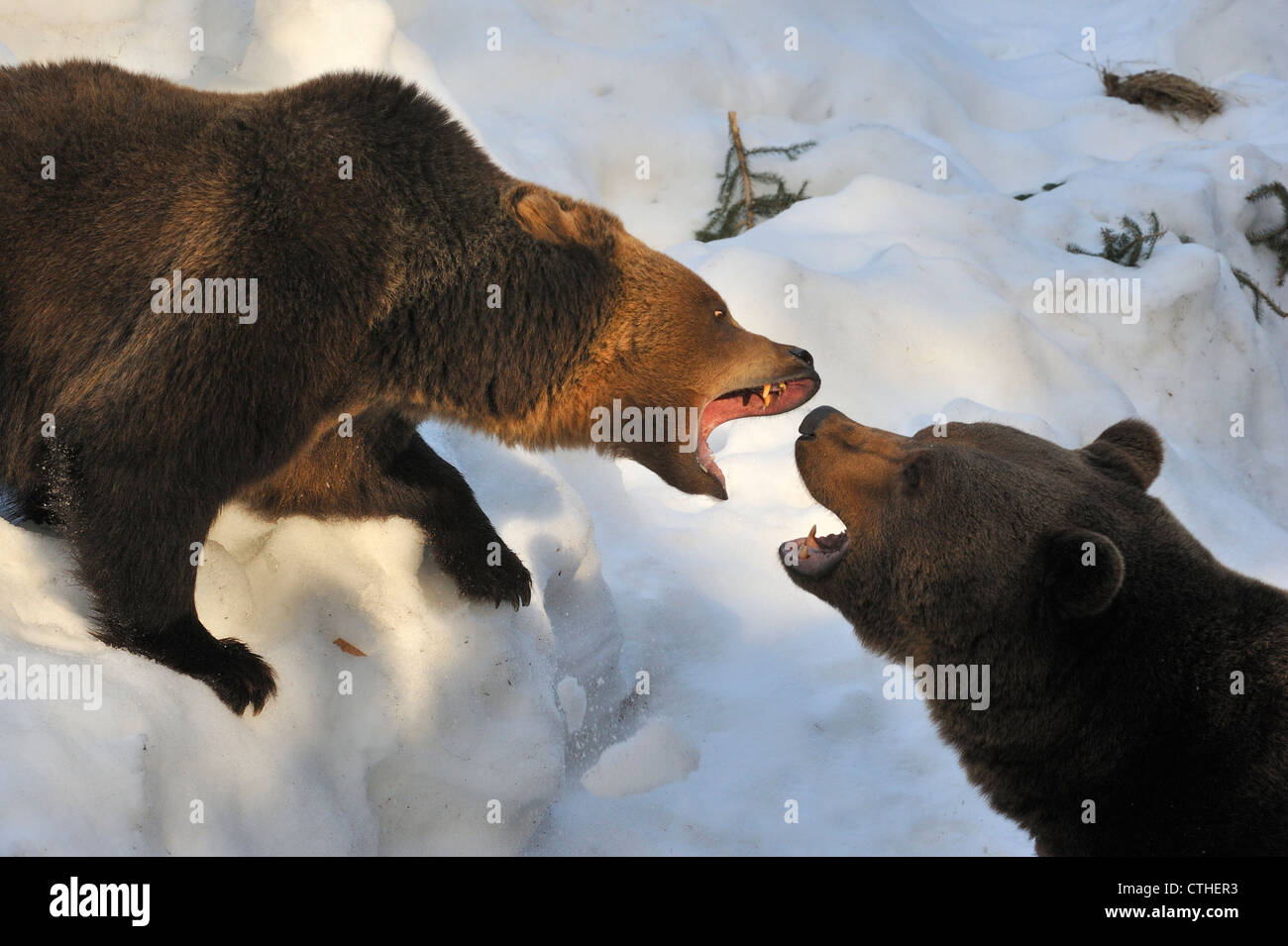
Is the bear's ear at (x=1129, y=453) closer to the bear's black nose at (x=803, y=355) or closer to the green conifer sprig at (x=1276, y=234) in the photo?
the bear's black nose at (x=803, y=355)

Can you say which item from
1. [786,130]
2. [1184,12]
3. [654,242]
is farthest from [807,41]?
[1184,12]

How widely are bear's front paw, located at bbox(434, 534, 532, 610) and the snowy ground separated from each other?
0.27 feet

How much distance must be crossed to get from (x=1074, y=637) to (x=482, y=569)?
2138 mm

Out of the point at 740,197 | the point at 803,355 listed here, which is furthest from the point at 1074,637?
the point at 740,197

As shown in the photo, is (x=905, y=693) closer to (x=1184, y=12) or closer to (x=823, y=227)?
(x=823, y=227)

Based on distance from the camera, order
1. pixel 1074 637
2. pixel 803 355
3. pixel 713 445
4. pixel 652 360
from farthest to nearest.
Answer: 1. pixel 713 445
2. pixel 803 355
3. pixel 652 360
4. pixel 1074 637

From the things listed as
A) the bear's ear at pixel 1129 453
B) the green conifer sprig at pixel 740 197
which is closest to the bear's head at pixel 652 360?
the bear's ear at pixel 1129 453

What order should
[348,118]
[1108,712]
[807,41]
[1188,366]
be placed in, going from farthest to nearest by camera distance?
[807,41]
[1188,366]
[348,118]
[1108,712]

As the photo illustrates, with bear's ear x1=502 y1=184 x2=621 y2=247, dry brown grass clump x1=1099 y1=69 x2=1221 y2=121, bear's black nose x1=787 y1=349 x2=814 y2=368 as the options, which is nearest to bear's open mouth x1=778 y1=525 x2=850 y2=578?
bear's black nose x1=787 y1=349 x2=814 y2=368

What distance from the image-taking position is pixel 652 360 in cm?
468

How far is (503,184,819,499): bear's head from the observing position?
184 inches

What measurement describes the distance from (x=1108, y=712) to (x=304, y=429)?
2.61 metres

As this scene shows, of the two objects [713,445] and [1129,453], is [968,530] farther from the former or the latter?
[713,445]

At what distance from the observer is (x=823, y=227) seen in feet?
28.7
